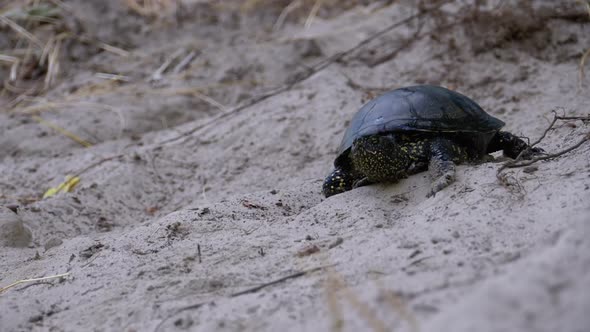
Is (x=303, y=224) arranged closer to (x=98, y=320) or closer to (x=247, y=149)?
(x=98, y=320)

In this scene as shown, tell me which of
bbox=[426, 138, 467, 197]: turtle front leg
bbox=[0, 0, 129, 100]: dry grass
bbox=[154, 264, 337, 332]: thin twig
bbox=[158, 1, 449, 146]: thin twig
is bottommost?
bbox=[154, 264, 337, 332]: thin twig

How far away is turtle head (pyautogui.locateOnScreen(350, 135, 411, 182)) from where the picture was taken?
3.05m

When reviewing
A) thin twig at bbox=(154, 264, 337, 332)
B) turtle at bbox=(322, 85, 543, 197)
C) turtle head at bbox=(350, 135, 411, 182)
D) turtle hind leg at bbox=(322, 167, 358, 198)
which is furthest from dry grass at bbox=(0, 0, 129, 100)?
thin twig at bbox=(154, 264, 337, 332)

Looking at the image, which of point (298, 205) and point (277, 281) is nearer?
point (277, 281)

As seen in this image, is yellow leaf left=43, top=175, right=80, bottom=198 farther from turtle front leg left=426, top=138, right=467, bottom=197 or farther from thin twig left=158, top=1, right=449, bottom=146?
turtle front leg left=426, top=138, right=467, bottom=197

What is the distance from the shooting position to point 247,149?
495cm

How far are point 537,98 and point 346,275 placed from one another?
10.6ft

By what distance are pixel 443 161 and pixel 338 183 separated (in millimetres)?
723

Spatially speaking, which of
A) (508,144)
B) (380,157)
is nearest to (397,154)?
(380,157)

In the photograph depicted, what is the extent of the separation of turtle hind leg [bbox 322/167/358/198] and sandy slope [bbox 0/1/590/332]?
0.11 metres

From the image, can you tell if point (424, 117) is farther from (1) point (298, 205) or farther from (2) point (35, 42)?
(2) point (35, 42)

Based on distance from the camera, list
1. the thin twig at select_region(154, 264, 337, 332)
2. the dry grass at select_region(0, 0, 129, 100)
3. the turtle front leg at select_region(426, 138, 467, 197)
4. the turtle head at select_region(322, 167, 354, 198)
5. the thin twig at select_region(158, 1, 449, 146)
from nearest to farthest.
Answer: the thin twig at select_region(154, 264, 337, 332), the turtle front leg at select_region(426, 138, 467, 197), the turtle head at select_region(322, 167, 354, 198), the thin twig at select_region(158, 1, 449, 146), the dry grass at select_region(0, 0, 129, 100)

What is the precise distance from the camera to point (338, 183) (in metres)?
3.48

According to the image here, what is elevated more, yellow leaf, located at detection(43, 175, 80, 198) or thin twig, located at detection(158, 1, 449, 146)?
thin twig, located at detection(158, 1, 449, 146)
